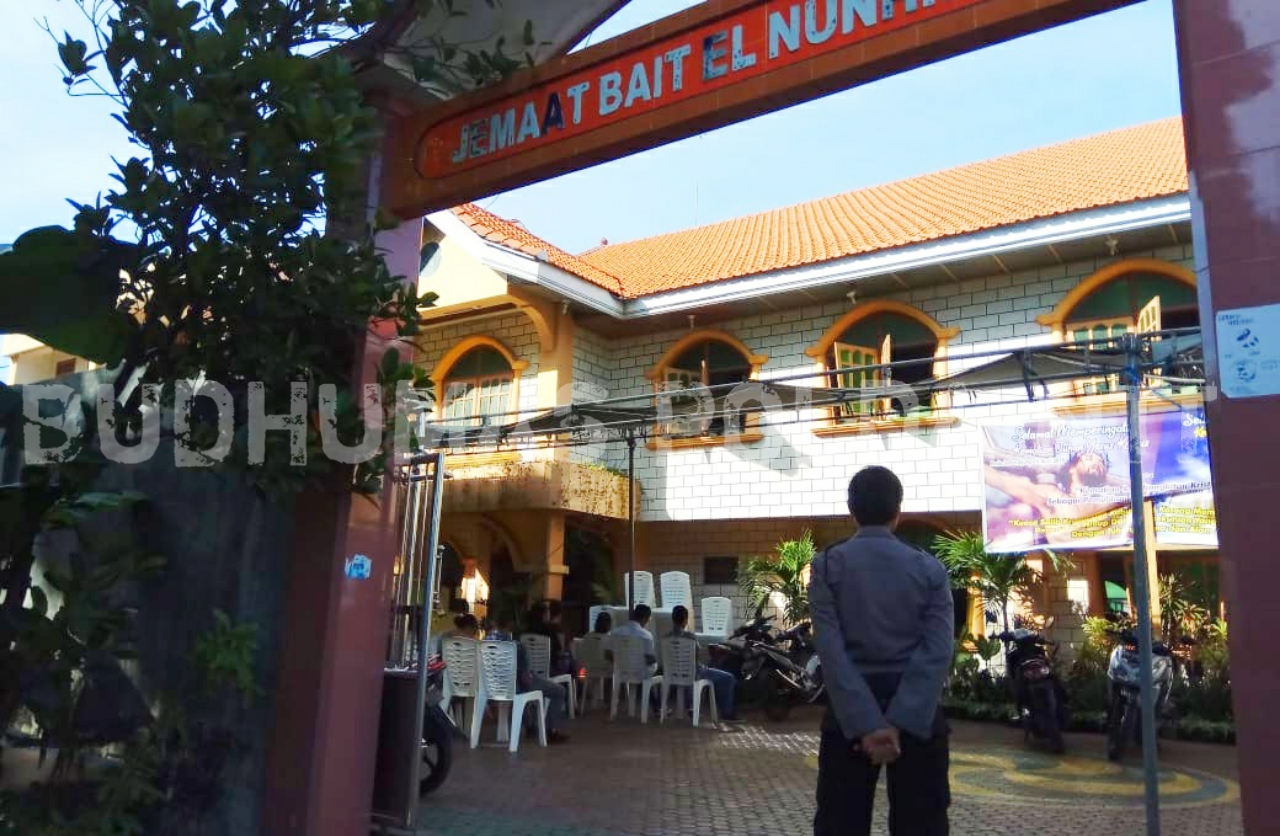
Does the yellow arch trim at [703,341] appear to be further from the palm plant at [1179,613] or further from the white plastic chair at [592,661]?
the palm plant at [1179,613]

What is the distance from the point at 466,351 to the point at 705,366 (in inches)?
145

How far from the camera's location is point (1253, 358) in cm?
290

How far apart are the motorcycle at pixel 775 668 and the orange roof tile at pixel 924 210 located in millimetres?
4493

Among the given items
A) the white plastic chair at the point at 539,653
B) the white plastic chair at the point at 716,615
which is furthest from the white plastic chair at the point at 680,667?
the white plastic chair at the point at 716,615

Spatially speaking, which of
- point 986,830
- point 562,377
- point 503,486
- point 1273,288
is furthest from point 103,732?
point 562,377

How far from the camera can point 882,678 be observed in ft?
10.1

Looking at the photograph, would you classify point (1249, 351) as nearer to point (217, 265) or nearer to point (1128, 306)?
point (217, 265)

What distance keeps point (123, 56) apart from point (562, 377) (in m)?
9.94

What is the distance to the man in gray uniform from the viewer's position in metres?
2.96

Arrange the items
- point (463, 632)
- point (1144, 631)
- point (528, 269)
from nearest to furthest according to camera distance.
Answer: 1. point (1144, 631)
2. point (463, 632)
3. point (528, 269)

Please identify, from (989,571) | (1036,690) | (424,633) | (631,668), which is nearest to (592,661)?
(631,668)

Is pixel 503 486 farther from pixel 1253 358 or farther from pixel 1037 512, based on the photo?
pixel 1253 358

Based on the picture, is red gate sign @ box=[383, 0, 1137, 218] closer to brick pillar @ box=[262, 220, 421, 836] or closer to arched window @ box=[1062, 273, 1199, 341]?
brick pillar @ box=[262, 220, 421, 836]

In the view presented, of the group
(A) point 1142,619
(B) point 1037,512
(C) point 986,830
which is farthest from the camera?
(B) point 1037,512
